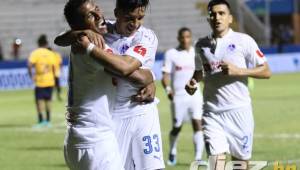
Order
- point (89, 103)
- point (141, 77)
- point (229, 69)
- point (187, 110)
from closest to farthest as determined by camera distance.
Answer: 1. point (89, 103)
2. point (141, 77)
3. point (229, 69)
4. point (187, 110)

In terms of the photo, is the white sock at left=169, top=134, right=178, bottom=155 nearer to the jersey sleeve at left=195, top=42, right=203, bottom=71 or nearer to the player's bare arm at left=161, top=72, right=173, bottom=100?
the player's bare arm at left=161, top=72, right=173, bottom=100

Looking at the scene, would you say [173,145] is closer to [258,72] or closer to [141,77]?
[258,72]

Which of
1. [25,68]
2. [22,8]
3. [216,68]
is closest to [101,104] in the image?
[216,68]

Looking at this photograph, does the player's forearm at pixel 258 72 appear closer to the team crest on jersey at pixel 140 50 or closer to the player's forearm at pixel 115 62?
the team crest on jersey at pixel 140 50

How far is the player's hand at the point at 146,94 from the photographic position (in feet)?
25.3

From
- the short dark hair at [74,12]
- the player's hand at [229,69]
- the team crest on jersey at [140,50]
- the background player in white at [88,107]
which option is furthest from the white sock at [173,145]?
the short dark hair at [74,12]

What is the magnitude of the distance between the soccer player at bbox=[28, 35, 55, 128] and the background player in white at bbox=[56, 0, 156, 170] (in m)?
15.4

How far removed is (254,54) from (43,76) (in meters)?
13.2

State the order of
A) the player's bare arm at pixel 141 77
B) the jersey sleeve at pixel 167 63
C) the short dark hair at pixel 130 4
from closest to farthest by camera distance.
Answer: the player's bare arm at pixel 141 77, the short dark hair at pixel 130 4, the jersey sleeve at pixel 167 63

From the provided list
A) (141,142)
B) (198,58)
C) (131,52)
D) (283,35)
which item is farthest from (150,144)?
(283,35)

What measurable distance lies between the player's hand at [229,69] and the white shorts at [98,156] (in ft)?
9.94

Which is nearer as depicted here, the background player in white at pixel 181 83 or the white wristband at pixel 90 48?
the white wristband at pixel 90 48

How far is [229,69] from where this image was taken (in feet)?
32.1

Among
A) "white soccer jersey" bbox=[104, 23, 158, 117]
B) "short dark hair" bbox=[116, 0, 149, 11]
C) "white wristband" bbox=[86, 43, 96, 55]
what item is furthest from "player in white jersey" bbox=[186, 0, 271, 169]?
"white wristband" bbox=[86, 43, 96, 55]
